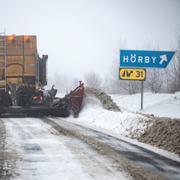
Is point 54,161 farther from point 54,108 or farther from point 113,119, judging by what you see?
point 54,108

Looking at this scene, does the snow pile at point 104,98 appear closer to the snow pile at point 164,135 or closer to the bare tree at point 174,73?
the snow pile at point 164,135

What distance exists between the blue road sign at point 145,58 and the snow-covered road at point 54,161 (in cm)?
647

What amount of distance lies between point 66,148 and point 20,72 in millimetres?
11942

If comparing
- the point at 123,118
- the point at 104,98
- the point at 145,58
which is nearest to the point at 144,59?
the point at 145,58

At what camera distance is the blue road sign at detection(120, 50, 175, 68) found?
16.3 meters

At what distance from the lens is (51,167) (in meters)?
6.95

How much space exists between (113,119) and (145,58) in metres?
2.83

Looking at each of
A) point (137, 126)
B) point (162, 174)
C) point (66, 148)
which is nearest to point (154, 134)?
point (137, 126)

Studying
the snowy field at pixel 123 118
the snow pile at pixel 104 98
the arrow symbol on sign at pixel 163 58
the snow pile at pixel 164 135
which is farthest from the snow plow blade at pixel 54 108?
the snow pile at pixel 164 135

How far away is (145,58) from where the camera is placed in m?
16.5

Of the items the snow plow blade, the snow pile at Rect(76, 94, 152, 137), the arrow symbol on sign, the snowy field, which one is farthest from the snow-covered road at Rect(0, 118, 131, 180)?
the snow plow blade

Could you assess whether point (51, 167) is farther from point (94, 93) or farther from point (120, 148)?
point (94, 93)

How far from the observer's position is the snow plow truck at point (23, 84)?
66.2 ft

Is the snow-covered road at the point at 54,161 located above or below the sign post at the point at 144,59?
below
